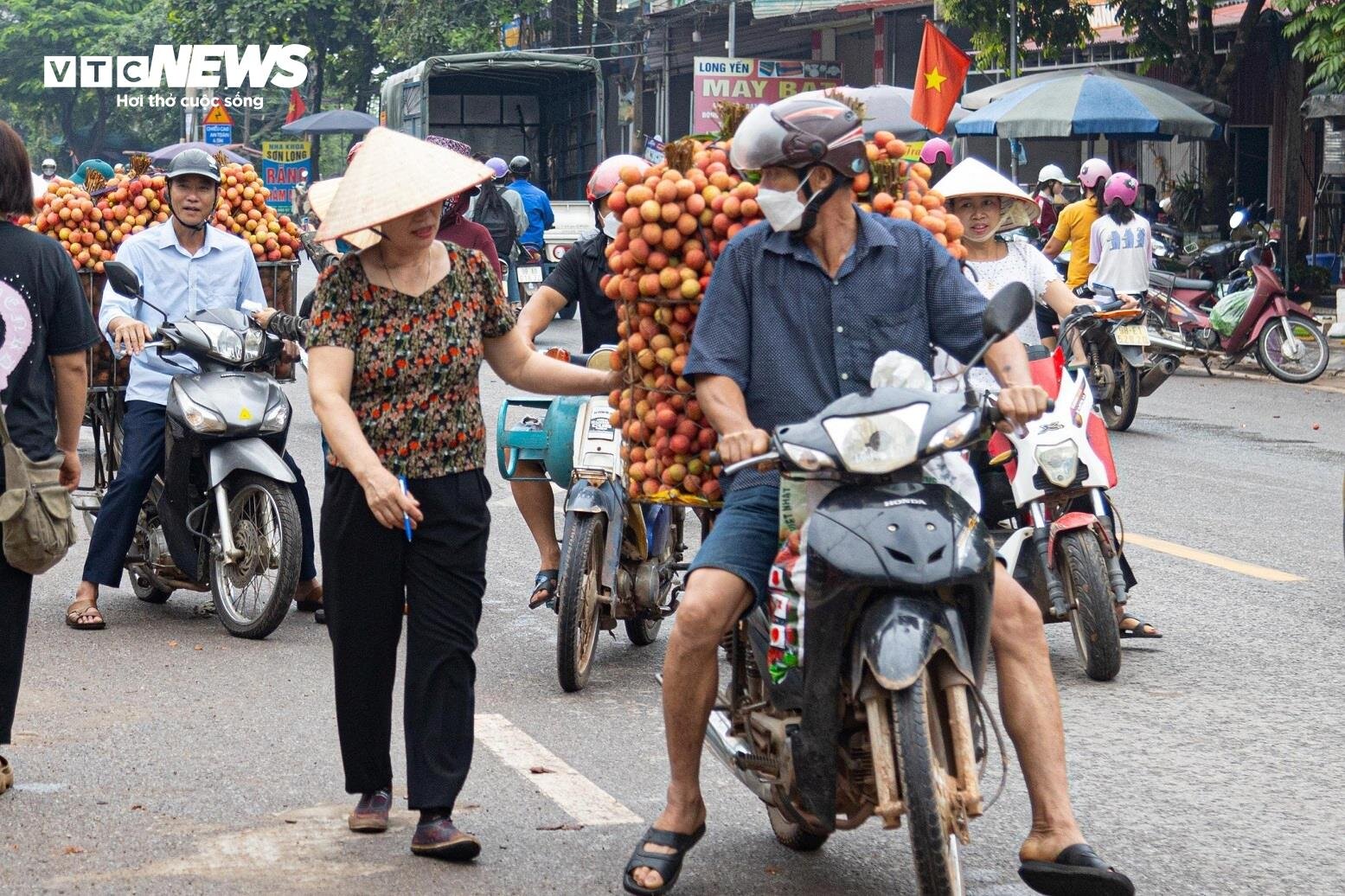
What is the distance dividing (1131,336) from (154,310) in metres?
8.07

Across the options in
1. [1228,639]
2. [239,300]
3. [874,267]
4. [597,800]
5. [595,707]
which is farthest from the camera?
[239,300]

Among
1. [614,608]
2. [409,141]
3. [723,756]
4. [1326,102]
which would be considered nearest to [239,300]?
[614,608]

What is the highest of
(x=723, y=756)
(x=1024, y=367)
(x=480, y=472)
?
(x=1024, y=367)

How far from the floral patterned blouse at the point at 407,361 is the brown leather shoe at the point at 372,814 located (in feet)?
2.75

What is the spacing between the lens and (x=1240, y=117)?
2366 centimetres

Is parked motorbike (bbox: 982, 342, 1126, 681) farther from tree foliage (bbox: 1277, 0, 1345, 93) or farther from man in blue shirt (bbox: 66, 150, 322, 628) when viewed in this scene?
tree foliage (bbox: 1277, 0, 1345, 93)

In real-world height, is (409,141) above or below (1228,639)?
above

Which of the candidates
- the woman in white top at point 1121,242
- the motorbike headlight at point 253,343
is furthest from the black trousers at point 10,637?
the woman in white top at point 1121,242

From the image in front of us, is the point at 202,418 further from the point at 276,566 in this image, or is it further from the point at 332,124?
the point at 332,124

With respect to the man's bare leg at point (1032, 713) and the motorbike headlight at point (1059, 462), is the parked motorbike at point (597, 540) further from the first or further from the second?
the man's bare leg at point (1032, 713)

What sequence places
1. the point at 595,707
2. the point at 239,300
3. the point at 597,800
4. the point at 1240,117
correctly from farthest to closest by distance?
the point at 1240,117 < the point at 239,300 < the point at 595,707 < the point at 597,800

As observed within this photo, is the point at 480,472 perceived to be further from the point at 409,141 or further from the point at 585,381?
the point at 409,141

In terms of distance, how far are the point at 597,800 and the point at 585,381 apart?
3.76 feet

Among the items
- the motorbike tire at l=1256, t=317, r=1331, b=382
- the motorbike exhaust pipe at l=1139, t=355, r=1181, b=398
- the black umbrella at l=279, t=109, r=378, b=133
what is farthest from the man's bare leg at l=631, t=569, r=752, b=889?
the black umbrella at l=279, t=109, r=378, b=133
